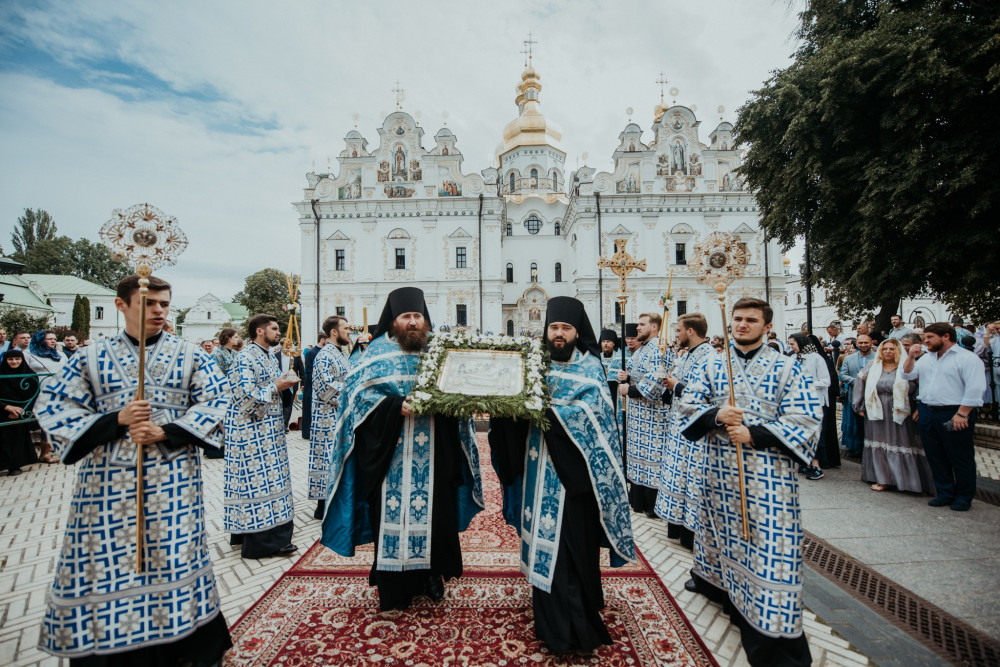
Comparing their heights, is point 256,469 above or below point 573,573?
above

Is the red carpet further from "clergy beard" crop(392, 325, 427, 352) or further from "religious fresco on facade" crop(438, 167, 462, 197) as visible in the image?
"religious fresco on facade" crop(438, 167, 462, 197)

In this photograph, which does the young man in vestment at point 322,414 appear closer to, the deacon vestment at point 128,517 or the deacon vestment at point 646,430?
the deacon vestment at point 128,517

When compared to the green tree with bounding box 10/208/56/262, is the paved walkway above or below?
below

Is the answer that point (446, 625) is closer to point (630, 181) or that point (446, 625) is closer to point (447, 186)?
point (447, 186)

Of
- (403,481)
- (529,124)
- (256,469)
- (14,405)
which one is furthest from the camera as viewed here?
(529,124)

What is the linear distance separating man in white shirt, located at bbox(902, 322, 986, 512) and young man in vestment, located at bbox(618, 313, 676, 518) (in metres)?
3.28

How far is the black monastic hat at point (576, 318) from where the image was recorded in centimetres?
349

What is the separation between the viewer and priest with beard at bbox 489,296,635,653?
9.95 ft

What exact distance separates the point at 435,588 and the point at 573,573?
126cm

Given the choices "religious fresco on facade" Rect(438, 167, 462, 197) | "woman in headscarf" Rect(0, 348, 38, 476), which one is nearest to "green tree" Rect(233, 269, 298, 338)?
"religious fresco on facade" Rect(438, 167, 462, 197)

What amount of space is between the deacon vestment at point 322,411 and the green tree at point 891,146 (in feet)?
38.4

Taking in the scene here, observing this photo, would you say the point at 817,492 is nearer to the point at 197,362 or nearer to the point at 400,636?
the point at 400,636

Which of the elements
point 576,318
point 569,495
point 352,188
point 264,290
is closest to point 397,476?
point 569,495

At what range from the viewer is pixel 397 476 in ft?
11.5
